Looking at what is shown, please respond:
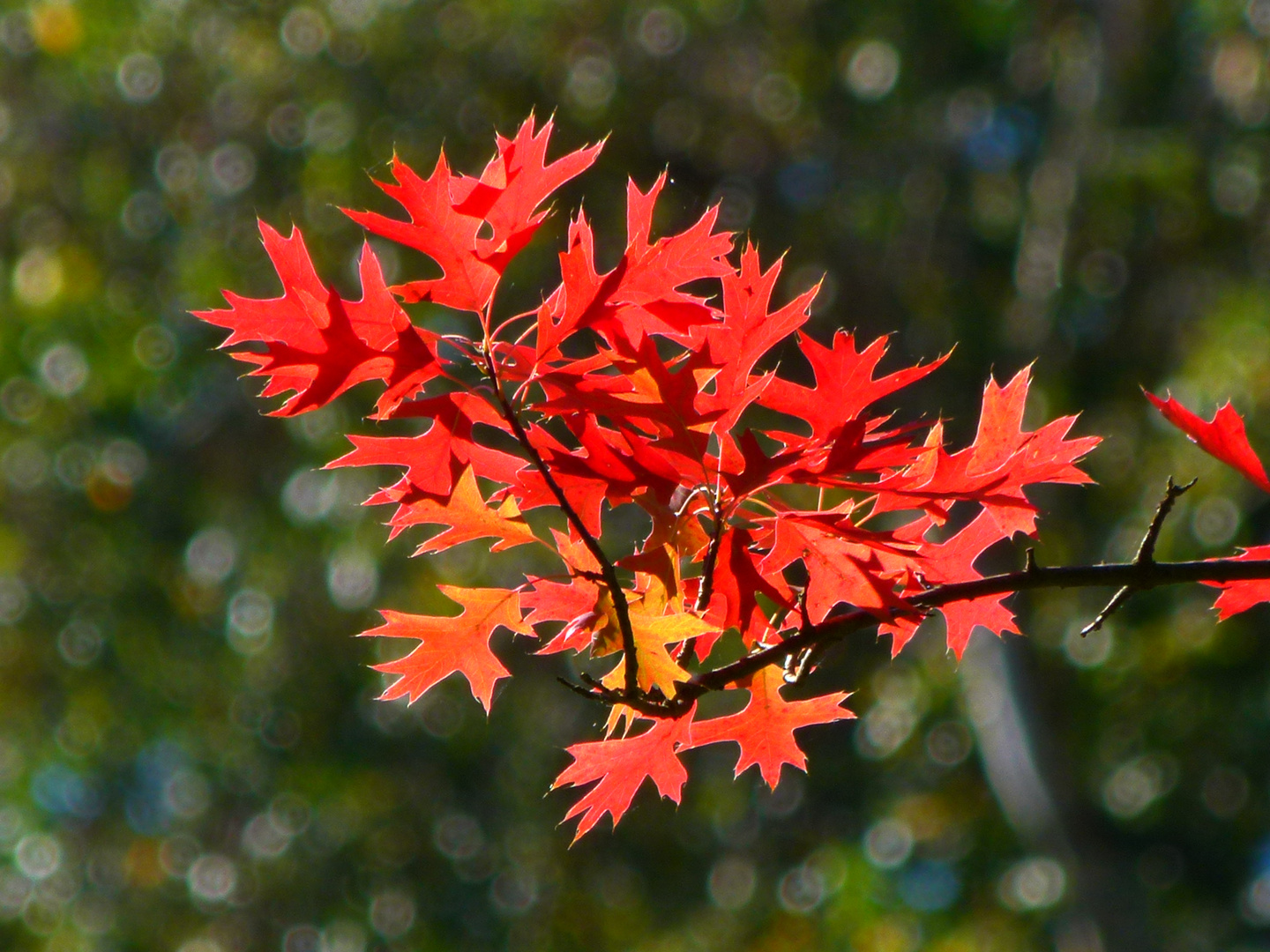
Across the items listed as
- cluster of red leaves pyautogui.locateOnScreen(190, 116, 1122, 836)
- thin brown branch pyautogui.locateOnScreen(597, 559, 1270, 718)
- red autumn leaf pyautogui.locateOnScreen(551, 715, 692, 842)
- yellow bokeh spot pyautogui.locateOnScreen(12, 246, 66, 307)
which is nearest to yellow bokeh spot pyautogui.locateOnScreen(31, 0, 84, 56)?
yellow bokeh spot pyautogui.locateOnScreen(12, 246, 66, 307)

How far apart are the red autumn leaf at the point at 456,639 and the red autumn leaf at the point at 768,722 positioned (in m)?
0.22

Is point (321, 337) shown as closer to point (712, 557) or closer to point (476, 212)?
point (476, 212)

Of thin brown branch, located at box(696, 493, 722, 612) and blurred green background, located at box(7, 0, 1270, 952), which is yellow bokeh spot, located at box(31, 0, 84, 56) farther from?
thin brown branch, located at box(696, 493, 722, 612)

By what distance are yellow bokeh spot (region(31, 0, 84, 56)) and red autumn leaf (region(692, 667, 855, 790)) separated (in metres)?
7.45

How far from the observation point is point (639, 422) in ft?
3.86

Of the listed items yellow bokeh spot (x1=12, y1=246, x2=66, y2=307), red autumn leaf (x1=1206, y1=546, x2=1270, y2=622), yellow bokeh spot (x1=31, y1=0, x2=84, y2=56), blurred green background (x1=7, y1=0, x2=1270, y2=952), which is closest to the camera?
red autumn leaf (x1=1206, y1=546, x2=1270, y2=622)

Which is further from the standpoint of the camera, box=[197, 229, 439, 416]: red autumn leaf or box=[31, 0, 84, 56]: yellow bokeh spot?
box=[31, 0, 84, 56]: yellow bokeh spot

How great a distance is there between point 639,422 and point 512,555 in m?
5.48

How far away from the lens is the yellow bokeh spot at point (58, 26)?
7.50 m

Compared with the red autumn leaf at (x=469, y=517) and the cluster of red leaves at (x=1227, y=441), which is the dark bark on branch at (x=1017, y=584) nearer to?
the cluster of red leaves at (x=1227, y=441)

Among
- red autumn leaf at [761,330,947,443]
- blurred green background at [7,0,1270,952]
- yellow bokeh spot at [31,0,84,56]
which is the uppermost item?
Result: red autumn leaf at [761,330,947,443]

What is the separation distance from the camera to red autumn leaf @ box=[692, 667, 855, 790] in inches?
54.1

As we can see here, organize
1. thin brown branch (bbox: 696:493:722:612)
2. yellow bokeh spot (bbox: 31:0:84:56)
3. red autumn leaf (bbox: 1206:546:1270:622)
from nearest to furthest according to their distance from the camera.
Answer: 1. thin brown branch (bbox: 696:493:722:612)
2. red autumn leaf (bbox: 1206:546:1270:622)
3. yellow bokeh spot (bbox: 31:0:84:56)

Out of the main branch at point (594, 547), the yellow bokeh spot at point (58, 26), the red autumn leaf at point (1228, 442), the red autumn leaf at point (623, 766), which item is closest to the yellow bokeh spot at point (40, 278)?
the yellow bokeh spot at point (58, 26)
